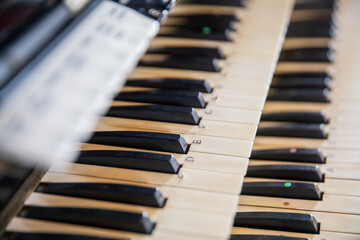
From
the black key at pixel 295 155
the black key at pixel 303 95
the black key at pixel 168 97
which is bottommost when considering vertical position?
the black key at pixel 295 155

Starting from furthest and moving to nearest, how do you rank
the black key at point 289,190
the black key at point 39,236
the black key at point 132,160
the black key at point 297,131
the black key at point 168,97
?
the black key at point 297,131 → the black key at point 168,97 → the black key at point 289,190 → the black key at point 132,160 → the black key at point 39,236

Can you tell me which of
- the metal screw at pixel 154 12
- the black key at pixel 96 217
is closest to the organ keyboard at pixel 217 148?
the black key at pixel 96 217

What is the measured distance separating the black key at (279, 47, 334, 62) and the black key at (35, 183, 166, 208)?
1.06 metres

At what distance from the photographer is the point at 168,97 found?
146 centimetres

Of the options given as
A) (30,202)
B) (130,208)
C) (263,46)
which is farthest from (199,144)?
(263,46)

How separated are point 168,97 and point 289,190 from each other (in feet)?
1.50

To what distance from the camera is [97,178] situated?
1241 millimetres

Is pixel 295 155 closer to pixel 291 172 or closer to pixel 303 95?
pixel 291 172

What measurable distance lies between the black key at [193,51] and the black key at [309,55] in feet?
1.40

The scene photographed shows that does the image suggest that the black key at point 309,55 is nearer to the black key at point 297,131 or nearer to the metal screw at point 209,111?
the black key at point 297,131

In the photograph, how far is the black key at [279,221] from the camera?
1261 millimetres

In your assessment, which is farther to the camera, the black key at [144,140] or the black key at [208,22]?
the black key at [208,22]

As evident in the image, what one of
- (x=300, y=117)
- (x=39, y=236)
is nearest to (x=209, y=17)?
(x=300, y=117)

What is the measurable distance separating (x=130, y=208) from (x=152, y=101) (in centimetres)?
44
